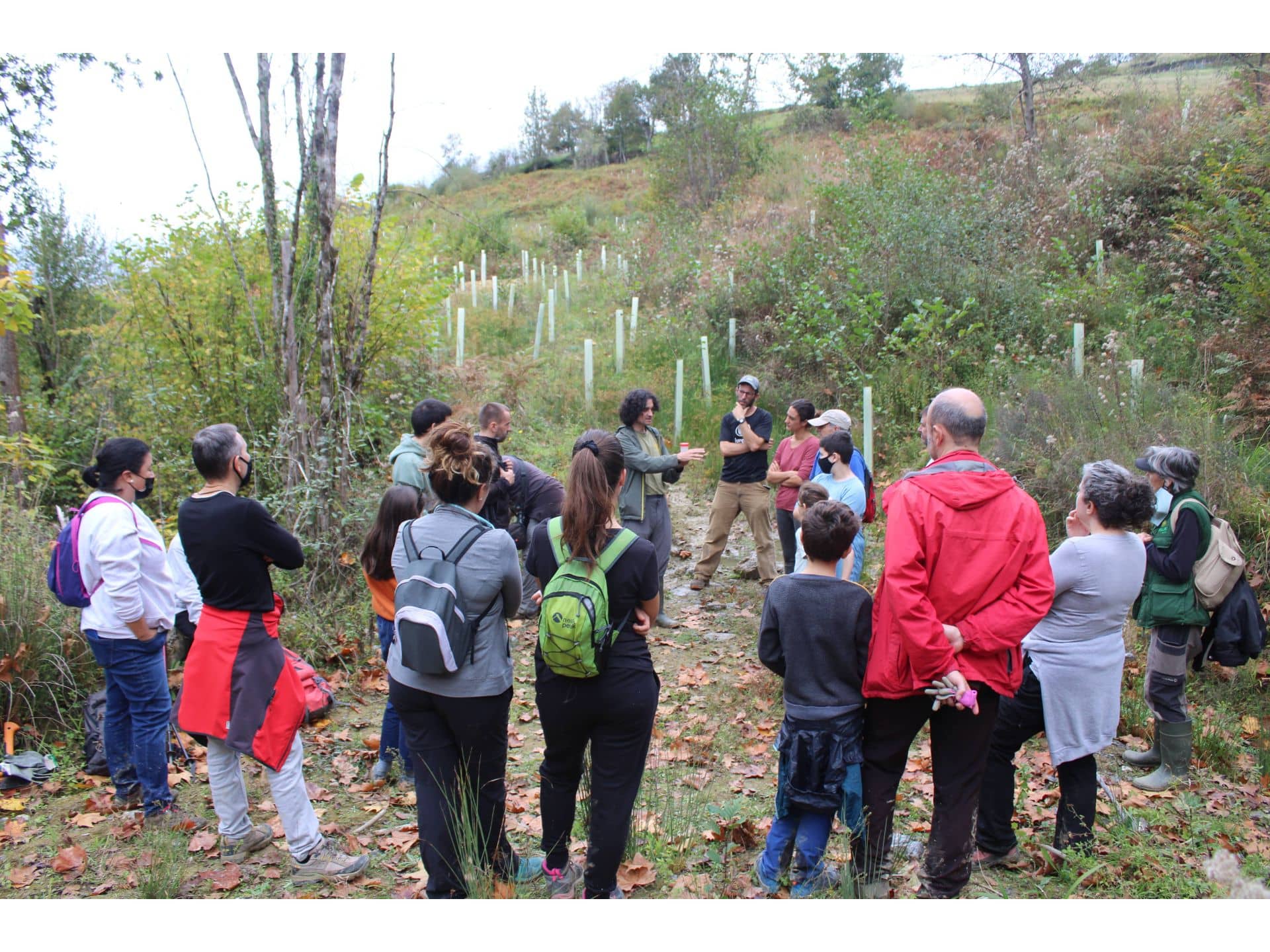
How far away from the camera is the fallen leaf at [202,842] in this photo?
13.4 feet

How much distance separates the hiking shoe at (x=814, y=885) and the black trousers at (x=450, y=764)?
4.40 ft

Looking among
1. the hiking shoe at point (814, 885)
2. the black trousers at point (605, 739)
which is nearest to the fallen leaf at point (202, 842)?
the black trousers at point (605, 739)

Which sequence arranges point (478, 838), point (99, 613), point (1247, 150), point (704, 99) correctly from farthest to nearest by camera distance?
point (704, 99), point (1247, 150), point (99, 613), point (478, 838)

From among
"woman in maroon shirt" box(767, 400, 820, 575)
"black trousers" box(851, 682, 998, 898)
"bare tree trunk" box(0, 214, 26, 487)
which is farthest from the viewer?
"bare tree trunk" box(0, 214, 26, 487)

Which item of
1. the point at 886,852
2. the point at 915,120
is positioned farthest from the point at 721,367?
the point at 915,120

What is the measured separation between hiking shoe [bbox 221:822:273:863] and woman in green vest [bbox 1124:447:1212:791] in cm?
488

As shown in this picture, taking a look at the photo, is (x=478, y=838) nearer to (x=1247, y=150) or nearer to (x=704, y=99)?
(x=1247, y=150)

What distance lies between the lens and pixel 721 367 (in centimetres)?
1473

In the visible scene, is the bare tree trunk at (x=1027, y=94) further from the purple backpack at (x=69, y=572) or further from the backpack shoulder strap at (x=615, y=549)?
the purple backpack at (x=69, y=572)

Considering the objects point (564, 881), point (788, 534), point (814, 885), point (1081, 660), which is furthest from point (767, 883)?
point (788, 534)

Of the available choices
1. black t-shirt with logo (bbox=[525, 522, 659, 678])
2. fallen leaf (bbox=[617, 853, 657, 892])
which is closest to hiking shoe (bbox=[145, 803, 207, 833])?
fallen leaf (bbox=[617, 853, 657, 892])

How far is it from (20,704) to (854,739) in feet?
17.2

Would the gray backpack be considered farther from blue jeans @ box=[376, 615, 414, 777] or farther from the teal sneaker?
blue jeans @ box=[376, 615, 414, 777]

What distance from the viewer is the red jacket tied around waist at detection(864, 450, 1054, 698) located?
3.13m
